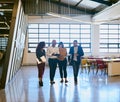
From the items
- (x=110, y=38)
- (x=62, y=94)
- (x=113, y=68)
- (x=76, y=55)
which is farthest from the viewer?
(x=110, y=38)

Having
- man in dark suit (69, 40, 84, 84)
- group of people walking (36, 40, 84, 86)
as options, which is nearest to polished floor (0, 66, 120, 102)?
group of people walking (36, 40, 84, 86)

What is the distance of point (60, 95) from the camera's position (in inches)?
317

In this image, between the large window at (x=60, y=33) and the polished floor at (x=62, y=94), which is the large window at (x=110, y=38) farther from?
the polished floor at (x=62, y=94)

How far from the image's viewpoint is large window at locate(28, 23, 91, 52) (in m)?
20.7

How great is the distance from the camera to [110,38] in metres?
21.0

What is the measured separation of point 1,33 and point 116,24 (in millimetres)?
11772

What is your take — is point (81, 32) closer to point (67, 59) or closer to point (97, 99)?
point (67, 59)

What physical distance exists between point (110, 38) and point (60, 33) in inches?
145

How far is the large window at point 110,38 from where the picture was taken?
818 inches

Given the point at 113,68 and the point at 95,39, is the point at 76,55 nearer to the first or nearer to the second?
the point at 113,68

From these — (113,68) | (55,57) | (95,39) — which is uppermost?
(95,39)

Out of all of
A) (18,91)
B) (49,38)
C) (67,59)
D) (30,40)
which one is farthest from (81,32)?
(18,91)

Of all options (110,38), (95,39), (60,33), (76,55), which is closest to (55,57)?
(76,55)

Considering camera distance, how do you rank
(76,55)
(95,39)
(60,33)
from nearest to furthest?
(76,55) → (95,39) → (60,33)
